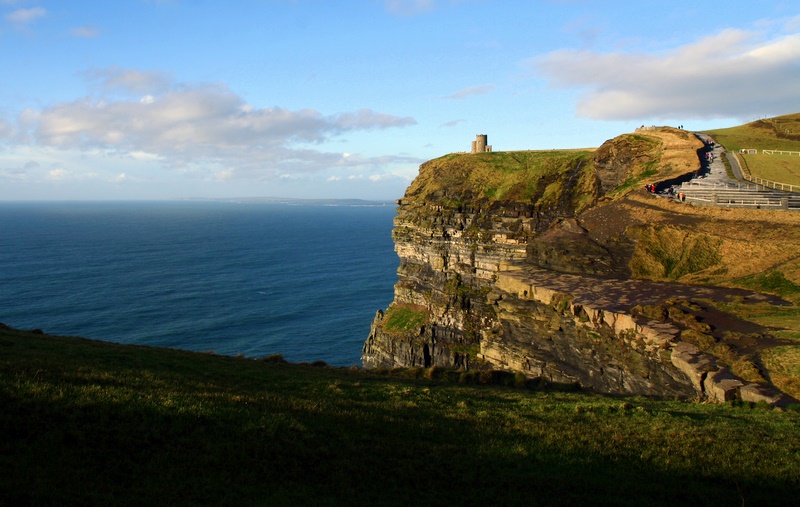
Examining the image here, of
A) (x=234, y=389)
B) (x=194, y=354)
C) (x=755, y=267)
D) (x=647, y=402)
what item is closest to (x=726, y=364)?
(x=647, y=402)

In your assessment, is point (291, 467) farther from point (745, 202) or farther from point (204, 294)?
point (204, 294)

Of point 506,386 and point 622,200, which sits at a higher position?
point 622,200

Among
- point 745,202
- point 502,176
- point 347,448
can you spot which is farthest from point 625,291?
point 502,176

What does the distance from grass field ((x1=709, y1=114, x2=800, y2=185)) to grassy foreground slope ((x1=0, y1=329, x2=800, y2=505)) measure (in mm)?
39160

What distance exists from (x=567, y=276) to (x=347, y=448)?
28.8m

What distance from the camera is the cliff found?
995 inches

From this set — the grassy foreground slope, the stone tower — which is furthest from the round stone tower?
the grassy foreground slope

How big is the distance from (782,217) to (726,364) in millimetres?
18248

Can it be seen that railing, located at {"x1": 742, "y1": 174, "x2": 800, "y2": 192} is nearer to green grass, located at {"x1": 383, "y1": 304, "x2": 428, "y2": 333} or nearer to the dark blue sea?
green grass, located at {"x1": 383, "y1": 304, "x2": 428, "y2": 333}

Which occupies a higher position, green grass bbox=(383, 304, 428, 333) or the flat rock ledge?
the flat rock ledge

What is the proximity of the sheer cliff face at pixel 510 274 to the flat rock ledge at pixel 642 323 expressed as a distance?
6.9 inches

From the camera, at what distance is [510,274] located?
134 feet

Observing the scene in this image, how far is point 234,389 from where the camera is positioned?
17.8m

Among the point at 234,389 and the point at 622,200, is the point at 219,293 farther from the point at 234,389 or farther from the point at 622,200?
the point at 234,389
